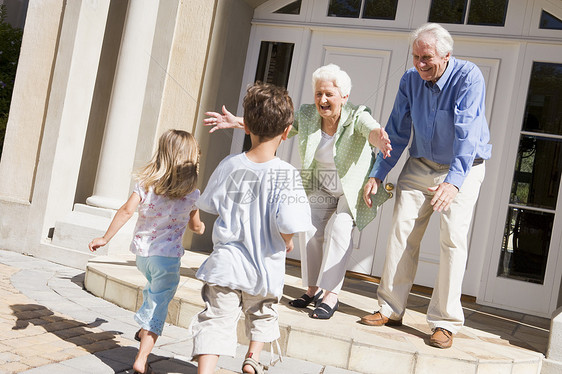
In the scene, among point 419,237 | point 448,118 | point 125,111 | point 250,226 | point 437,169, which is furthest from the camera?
point 125,111

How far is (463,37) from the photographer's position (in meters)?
5.43

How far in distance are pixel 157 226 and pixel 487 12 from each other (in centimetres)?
403

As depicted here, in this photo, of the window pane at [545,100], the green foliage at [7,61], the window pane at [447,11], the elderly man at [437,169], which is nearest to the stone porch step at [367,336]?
the elderly man at [437,169]

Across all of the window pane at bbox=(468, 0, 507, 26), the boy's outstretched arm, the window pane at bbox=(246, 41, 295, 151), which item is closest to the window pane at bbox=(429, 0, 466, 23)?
the window pane at bbox=(468, 0, 507, 26)

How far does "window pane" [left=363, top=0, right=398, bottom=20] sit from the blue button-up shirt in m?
2.46

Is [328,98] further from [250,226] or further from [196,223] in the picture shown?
[250,226]

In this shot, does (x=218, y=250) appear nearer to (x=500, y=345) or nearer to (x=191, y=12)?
(x=500, y=345)

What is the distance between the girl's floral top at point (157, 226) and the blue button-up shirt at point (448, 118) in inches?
52.6

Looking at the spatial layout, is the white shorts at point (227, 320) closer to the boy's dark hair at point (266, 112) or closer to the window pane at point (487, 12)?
the boy's dark hair at point (266, 112)

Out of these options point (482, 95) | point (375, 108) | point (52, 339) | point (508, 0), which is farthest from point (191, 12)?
point (52, 339)

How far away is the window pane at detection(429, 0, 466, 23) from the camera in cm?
552

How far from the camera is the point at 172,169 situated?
2785mm

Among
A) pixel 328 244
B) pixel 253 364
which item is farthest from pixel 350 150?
pixel 253 364

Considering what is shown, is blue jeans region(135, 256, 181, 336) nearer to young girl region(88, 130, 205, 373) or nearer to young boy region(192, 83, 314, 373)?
young girl region(88, 130, 205, 373)
